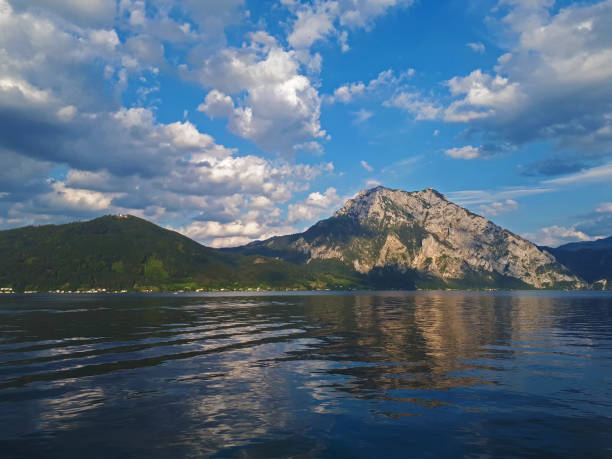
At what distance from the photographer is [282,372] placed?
35250 millimetres

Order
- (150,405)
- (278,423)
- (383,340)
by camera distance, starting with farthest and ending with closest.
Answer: (383,340) → (150,405) → (278,423)

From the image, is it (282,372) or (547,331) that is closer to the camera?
(282,372)

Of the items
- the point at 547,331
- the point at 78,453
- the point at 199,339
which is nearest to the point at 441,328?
the point at 547,331

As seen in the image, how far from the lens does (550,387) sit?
97.9 feet

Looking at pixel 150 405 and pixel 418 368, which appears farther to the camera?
pixel 418 368

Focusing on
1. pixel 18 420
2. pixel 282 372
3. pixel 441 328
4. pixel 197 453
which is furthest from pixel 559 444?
pixel 441 328

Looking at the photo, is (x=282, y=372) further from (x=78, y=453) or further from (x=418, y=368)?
(x=78, y=453)

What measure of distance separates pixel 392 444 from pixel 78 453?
48.9 ft

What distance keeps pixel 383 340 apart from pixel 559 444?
119 ft

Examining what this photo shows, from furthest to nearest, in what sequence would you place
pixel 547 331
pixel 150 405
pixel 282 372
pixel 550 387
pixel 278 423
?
pixel 547 331, pixel 282 372, pixel 550 387, pixel 150 405, pixel 278 423

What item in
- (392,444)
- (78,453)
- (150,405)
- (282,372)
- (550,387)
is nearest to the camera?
(78,453)

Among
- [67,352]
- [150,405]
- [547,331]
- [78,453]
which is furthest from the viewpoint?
[547,331]

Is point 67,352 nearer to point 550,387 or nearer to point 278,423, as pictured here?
point 278,423

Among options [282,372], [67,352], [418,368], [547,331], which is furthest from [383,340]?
[67,352]
